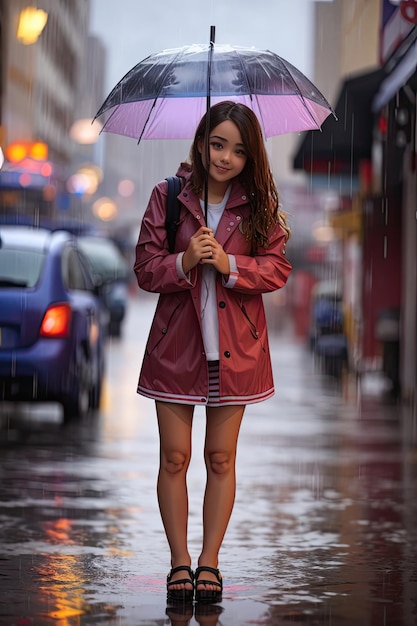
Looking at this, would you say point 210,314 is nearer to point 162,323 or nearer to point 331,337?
Result: point 162,323

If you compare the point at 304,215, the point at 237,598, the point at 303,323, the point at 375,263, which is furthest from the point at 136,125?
the point at 304,215

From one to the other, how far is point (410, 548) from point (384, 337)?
12.2 metres

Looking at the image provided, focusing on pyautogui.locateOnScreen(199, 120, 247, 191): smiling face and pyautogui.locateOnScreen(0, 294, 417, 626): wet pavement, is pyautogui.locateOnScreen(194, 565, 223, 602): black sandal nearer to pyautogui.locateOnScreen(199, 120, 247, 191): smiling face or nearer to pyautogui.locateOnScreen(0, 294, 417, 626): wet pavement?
pyautogui.locateOnScreen(0, 294, 417, 626): wet pavement

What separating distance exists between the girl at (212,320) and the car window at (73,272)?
761cm

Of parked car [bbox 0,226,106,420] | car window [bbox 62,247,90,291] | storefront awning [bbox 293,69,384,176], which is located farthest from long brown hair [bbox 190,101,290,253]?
storefront awning [bbox 293,69,384,176]

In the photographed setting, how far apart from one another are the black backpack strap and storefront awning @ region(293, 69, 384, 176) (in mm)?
11915

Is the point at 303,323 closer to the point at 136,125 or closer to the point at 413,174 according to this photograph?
the point at 413,174

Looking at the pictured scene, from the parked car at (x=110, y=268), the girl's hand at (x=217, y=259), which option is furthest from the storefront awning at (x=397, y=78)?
the girl's hand at (x=217, y=259)

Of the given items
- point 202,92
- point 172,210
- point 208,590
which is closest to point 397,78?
point 202,92

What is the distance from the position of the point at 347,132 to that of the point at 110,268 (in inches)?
351

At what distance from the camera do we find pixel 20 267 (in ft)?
44.3

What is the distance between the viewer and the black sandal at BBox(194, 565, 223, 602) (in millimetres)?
6062

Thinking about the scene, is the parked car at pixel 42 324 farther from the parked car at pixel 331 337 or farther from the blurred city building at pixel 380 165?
the parked car at pixel 331 337

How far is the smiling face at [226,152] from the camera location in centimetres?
620
